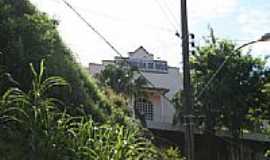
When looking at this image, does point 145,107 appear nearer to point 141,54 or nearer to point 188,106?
point 141,54

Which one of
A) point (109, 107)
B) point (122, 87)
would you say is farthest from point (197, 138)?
point (109, 107)

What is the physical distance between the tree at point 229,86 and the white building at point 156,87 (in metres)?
5.31

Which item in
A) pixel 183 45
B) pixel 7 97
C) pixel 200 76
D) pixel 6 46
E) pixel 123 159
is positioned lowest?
pixel 123 159

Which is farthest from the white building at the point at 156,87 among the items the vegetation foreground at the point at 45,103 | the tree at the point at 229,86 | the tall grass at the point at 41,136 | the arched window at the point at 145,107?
the tall grass at the point at 41,136

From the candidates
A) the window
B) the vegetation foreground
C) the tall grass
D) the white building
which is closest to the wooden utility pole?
the vegetation foreground

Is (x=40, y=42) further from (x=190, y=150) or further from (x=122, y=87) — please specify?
(x=122, y=87)

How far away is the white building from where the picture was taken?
49000 mm

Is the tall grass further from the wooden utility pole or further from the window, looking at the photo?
the window

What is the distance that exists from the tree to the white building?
531 centimetres

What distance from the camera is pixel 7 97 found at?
23.3ft

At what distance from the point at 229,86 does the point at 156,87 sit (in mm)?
9783

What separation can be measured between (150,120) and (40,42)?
1544 inches

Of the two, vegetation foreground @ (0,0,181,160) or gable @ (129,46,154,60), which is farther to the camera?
gable @ (129,46,154,60)

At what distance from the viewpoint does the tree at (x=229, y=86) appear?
42.2 m
